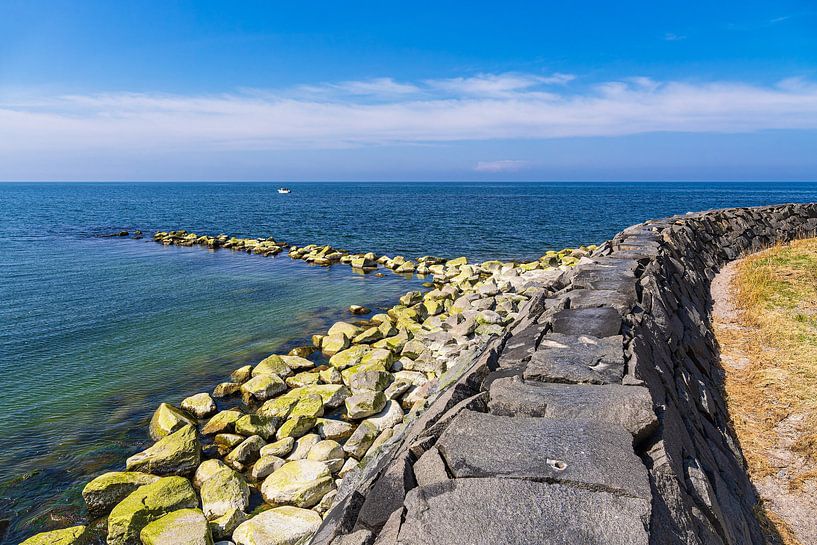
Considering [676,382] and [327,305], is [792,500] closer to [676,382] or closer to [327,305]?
[676,382]

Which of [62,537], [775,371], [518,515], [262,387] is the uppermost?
[518,515]

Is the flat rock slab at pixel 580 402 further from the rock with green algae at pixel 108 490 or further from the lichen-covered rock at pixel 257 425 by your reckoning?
the rock with green algae at pixel 108 490

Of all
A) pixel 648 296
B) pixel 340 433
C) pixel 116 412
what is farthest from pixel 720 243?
pixel 116 412

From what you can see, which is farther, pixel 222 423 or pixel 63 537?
pixel 222 423

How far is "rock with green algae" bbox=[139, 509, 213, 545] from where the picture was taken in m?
5.14

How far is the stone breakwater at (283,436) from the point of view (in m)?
5.50

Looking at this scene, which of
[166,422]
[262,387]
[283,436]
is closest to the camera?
[283,436]

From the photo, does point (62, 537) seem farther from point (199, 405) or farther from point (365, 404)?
point (365, 404)

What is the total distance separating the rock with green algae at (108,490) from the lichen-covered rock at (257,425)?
161cm

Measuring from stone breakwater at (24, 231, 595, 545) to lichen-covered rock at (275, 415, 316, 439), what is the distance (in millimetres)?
17

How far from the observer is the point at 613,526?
2.38 metres

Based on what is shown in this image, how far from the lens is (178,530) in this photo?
526 centimetres

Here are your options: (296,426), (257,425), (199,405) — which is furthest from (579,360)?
(199,405)

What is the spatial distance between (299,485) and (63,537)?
8.73 feet
